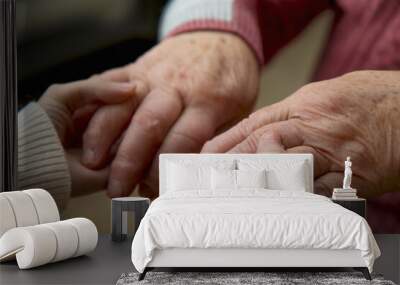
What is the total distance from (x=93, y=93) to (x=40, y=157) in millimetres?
846

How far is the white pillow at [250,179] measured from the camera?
5750mm

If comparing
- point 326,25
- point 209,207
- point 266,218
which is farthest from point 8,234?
point 326,25

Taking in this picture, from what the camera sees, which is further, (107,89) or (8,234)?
(107,89)

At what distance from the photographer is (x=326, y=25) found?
21.2 feet

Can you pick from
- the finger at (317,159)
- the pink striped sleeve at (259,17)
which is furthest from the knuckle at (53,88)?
the finger at (317,159)

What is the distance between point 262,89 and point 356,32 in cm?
106

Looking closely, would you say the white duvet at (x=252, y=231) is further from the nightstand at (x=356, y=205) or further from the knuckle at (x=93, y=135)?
the knuckle at (x=93, y=135)

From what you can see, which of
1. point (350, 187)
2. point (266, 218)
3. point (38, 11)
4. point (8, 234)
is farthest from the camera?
point (38, 11)

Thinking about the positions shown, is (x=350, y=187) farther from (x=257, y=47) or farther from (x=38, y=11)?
(x=38, y=11)

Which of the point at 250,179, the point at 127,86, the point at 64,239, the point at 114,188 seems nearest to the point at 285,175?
the point at 250,179

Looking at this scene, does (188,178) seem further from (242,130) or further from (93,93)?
(93,93)

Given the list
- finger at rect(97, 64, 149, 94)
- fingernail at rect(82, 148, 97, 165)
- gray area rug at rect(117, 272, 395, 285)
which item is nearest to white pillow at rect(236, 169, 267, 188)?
gray area rug at rect(117, 272, 395, 285)

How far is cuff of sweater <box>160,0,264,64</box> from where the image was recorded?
648 centimetres

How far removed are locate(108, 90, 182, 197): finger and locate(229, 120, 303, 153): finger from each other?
0.75 m
